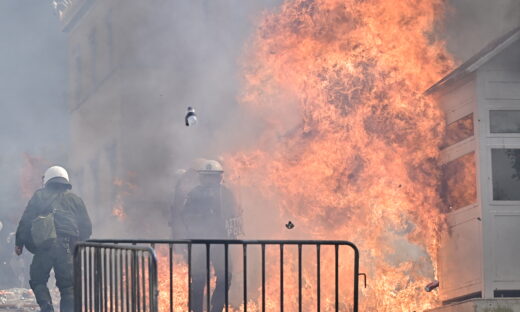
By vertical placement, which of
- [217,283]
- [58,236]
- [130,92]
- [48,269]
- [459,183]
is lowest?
[217,283]

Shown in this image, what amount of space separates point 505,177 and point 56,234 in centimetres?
577

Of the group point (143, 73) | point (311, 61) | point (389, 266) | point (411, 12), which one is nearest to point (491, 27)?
point (411, 12)

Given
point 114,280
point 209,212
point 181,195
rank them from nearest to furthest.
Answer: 1. point 114,280
2. point 209,212
3. point 181,195

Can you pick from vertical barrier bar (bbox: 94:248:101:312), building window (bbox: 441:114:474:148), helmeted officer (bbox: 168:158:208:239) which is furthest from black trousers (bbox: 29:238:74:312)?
building window (bbox: 441:114:474:148)

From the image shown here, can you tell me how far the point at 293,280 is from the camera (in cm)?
1571

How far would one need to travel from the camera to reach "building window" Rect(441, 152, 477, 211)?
12.3 metres

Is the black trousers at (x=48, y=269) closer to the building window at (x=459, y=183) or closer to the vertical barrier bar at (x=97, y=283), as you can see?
the vertical barrier bar at (x=97, y=283)

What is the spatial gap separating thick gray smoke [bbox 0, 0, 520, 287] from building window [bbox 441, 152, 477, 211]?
2.86 metres

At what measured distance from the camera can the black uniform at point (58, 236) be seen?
1155 cm

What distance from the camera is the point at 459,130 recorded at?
12742 mm

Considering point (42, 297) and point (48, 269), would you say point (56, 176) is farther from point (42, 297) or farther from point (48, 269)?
point (42, 297)

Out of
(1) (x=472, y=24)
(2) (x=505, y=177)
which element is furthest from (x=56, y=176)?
(1) (x=472, y=24)

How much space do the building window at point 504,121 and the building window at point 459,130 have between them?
29cm

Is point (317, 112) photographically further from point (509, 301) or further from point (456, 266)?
point (509, 301)
